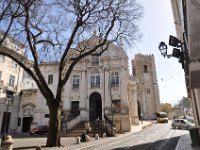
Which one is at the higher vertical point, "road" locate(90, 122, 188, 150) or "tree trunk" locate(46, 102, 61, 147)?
"tree trunk" locate(46, 102, 61, 147)

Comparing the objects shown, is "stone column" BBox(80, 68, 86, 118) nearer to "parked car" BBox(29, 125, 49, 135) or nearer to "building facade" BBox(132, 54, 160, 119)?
"parked car" BBox(29, 125, 49, 135)

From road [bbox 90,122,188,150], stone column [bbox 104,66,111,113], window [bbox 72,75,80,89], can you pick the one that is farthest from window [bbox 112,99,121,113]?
road [bbox 90,122,188,150]

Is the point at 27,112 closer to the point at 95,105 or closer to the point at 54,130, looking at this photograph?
the point at 95,105

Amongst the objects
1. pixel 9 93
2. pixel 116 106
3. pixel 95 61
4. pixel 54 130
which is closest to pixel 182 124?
pixel 116 106

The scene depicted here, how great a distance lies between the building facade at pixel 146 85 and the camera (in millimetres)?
78562

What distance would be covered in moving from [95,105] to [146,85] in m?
55.6

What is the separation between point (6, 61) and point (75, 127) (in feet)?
57.2

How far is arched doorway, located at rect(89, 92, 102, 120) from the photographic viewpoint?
1294 inches

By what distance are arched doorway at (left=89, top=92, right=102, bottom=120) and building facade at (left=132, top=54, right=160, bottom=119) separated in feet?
142

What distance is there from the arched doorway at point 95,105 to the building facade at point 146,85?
43404 mm

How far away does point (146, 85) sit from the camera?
85.3 meters

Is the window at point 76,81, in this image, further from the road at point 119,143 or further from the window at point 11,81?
the road at point 119,143

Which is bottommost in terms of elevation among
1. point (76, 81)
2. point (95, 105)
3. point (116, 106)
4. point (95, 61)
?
point (116, 106)

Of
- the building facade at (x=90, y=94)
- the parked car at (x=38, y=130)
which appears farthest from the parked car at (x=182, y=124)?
the parked car at (x=38, y=130)
